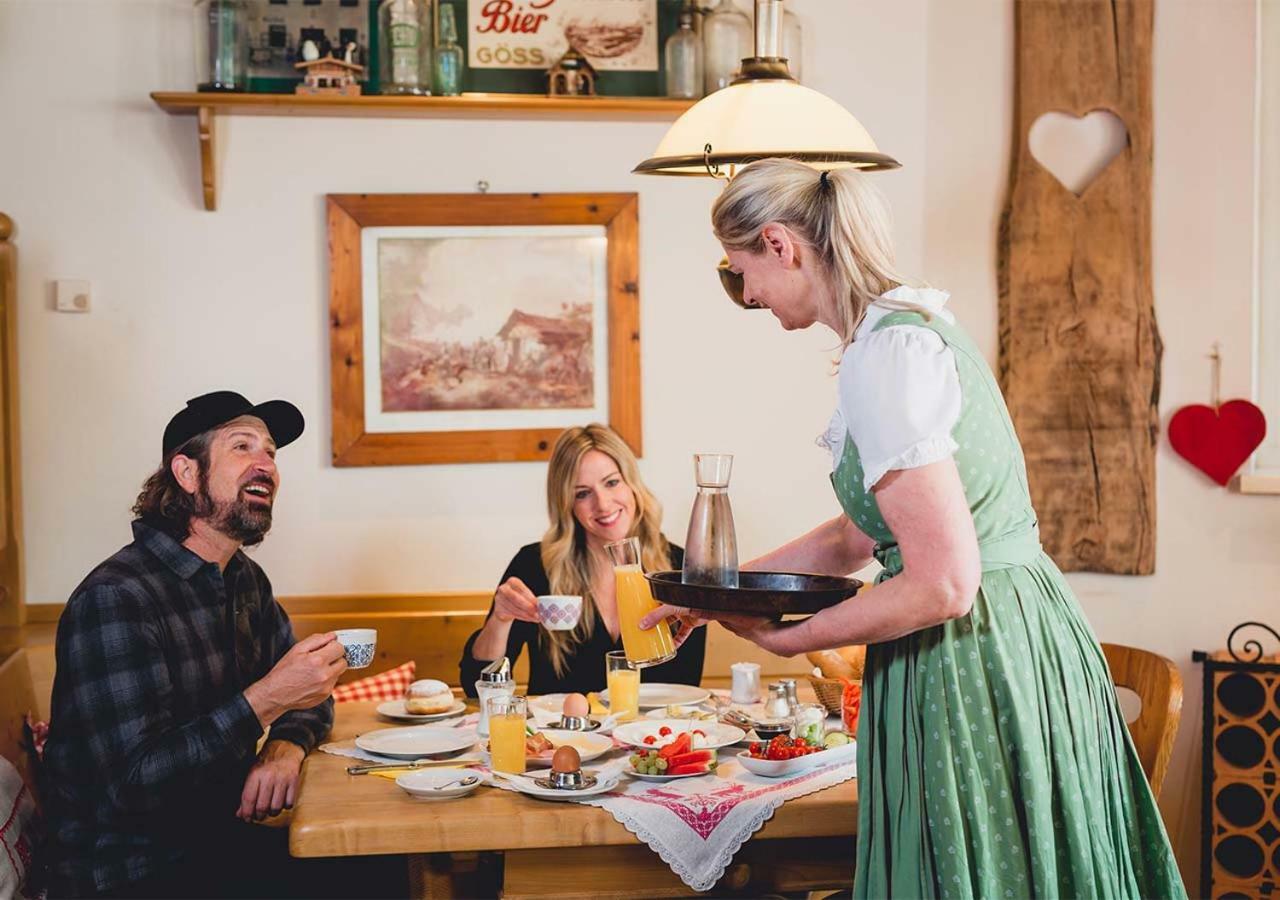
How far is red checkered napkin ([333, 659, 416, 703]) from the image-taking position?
326cm

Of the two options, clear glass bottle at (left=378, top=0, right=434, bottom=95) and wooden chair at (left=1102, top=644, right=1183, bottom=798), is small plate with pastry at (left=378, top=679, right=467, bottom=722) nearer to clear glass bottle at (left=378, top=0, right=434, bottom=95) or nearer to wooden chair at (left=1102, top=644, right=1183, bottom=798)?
wooden chair at (left=1102, top=644, right=1183, bottom=798)

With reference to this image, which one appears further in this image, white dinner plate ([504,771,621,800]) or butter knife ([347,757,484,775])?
butter knife ([347,757,484,775])

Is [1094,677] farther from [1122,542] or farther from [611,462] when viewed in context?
[1122,542]

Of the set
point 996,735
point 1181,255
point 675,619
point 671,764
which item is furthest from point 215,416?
point 1181,255

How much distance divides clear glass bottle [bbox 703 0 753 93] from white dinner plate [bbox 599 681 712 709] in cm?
162

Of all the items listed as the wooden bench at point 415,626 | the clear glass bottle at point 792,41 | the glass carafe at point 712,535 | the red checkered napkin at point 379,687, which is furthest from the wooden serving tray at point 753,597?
the clear glass bottle at point 792,41

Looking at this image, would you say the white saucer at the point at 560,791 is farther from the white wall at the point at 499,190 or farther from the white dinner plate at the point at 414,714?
the white wall at the point at 499,190

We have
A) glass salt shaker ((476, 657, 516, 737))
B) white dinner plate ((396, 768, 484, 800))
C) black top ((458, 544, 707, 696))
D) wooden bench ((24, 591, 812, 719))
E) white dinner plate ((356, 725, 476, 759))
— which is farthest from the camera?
wooden bench ((24, 591, 812, 719))

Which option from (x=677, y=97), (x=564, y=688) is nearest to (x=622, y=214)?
(x=677, y=97)

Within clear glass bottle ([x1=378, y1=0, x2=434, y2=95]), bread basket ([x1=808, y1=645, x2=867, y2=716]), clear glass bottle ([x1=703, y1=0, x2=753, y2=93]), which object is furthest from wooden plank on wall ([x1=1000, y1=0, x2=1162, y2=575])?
clear glass bottle ([x1=378, y1=0, x2=434, y2=95])

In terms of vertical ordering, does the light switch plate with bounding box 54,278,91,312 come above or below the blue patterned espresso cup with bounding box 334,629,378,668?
above

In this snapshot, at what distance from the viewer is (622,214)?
362cm

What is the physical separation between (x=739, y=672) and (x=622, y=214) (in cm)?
147

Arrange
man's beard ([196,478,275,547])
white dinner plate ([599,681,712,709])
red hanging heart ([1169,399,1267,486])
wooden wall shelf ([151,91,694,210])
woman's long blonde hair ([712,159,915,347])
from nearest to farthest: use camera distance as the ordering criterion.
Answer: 1. woman's long blonde hair ([712,159,915,347])
2. man's beard ([196,478,275,547])
3. white dinner plate ([599,681,712,709])
4. wooden wall shelf ([151,91,694,210])
5. red hanging heart ([1169,399,1267,486])
